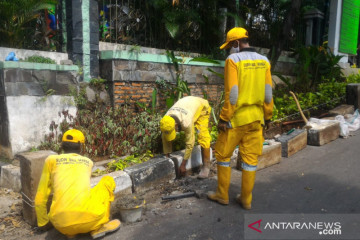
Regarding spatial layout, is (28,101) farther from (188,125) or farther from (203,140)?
(203,140)

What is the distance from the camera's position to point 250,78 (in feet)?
11.3

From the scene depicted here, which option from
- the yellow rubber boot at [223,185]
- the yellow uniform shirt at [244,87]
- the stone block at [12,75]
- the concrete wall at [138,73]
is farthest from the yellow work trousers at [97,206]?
the concrete wall at [138,73]

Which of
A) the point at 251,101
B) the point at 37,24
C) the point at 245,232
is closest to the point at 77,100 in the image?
the point at 37,24

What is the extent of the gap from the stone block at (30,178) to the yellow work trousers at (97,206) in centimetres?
66

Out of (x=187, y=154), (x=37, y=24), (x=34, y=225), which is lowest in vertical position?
(x=34, y=225)

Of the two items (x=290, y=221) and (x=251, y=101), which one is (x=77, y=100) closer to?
(x=251, y=101)

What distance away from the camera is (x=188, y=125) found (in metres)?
4.43

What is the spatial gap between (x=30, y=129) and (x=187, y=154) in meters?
2.42

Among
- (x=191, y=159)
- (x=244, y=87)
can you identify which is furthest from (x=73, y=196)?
(x=191, y=159)

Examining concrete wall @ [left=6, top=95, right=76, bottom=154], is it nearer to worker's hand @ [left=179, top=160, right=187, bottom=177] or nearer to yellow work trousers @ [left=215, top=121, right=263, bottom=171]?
worker's hand @ [left=179, top=160, right=187, bottom=177]

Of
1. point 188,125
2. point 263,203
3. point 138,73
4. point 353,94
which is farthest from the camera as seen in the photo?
point 353,94

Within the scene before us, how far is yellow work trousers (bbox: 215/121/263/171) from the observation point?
3523mm

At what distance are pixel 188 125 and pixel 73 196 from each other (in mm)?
2010

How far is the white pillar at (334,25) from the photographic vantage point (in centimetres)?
1051
